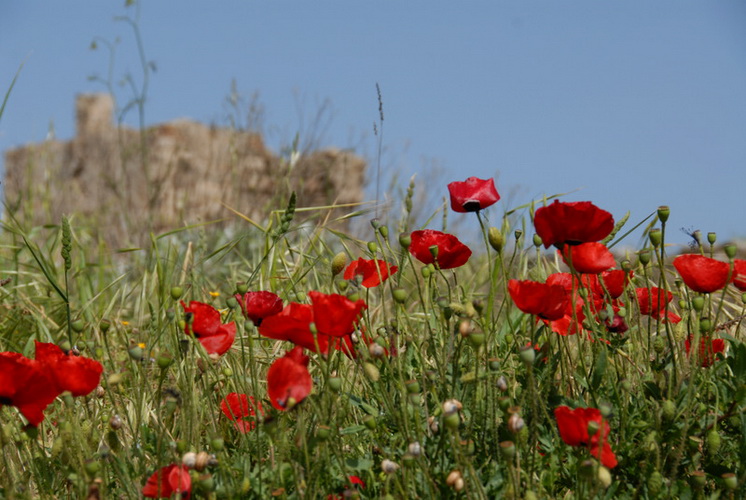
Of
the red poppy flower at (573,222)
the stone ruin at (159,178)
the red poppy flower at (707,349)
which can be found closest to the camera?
the red poppy flower at (573,222)

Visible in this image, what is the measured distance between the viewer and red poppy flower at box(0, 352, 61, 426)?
1.17m

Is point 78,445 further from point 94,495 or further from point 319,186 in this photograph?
point 319,186

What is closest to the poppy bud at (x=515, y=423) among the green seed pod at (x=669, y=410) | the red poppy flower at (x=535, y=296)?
the red poppy flower at (x=535, y=296)

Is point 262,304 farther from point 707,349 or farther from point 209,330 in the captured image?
point 707,349

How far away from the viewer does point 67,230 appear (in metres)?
1.45

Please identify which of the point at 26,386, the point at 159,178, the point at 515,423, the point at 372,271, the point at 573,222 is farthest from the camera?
the point at 159,178

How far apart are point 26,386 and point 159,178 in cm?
702

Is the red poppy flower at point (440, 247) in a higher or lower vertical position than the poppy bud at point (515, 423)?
higher

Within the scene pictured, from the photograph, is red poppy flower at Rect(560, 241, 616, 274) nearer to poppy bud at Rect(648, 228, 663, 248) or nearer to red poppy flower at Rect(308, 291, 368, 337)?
poppy bud at Rect(648, 228, 663, 248)

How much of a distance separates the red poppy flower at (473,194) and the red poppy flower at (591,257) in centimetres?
20

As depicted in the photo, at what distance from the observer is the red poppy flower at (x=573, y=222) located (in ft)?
4.35

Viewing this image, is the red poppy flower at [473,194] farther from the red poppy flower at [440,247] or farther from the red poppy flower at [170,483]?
the red poppy flower at [170,483]

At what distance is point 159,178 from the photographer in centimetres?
791

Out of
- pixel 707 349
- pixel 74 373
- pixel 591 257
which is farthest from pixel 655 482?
pixel 74 373
